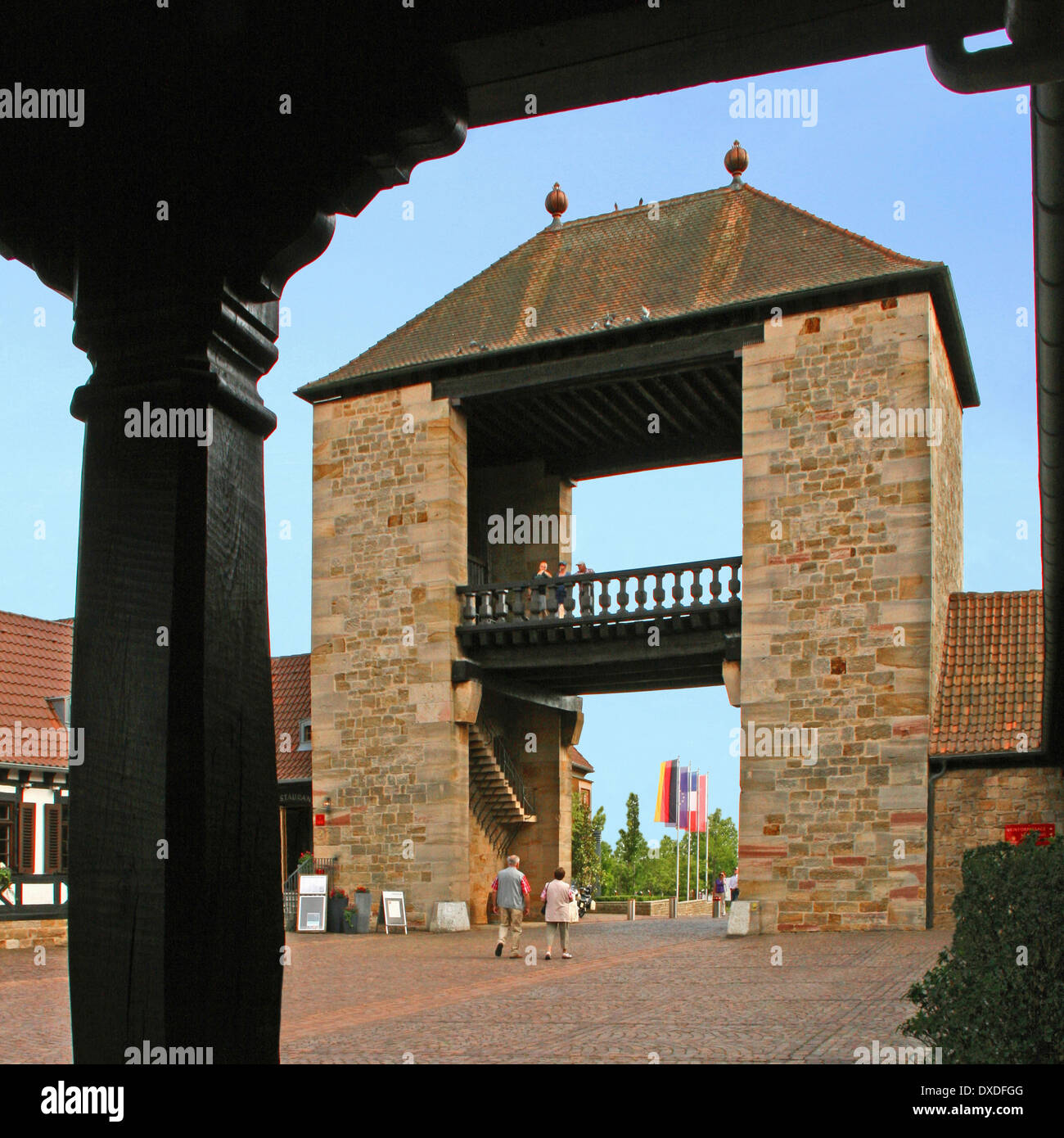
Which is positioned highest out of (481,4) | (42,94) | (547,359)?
(547,359)

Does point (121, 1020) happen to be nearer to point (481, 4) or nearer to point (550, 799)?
point (481, 4)

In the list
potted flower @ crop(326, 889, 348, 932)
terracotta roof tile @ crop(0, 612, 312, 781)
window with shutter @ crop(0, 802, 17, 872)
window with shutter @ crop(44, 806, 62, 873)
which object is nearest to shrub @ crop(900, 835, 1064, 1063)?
potted flower @ crop(326, 889, 348, 932)

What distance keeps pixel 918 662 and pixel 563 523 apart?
9.70 m

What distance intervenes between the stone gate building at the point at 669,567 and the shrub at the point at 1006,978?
13.7 metres

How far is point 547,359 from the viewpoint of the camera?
77.7 feet

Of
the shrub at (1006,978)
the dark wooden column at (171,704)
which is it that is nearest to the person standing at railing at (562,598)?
the shrub at (1006,978)

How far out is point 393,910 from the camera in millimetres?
23750

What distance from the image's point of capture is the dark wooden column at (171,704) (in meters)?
2.93

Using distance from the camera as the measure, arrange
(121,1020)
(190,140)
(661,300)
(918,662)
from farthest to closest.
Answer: (661,300) → (918,662) → (190,140) → (121,1020)

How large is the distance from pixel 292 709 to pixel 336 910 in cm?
701

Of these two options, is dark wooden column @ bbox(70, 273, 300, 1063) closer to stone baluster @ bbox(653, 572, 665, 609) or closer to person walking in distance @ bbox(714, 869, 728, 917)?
stone baluster @ bbox(653, 572, 665, 609)

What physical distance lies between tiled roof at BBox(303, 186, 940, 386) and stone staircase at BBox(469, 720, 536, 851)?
6898 mm

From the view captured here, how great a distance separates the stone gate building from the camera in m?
20.9
